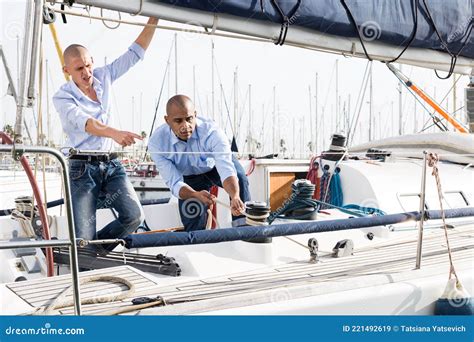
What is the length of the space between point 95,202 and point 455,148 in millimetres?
3366

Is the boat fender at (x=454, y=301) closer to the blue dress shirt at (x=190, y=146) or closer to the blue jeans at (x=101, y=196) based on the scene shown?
the blue dress shirt at (x=190, y=146)

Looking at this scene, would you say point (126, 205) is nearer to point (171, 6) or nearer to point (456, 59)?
point (171, 6)

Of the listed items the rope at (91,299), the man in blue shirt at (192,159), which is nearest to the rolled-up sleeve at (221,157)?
the man in blue shirt at (192,159)

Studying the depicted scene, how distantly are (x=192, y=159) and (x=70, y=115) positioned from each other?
2.92 feet

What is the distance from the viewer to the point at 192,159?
3.56m

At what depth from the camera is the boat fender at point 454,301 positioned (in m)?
2.55

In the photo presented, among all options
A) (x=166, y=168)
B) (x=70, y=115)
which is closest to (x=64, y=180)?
(x=70, y=115)

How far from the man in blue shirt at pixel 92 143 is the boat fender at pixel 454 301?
174 cm

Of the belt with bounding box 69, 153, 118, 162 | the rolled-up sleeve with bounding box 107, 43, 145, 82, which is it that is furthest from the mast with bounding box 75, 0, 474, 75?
the belt with bounding box 69, 153, 118, 162

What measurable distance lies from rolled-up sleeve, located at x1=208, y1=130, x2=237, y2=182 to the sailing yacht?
10.1 inches

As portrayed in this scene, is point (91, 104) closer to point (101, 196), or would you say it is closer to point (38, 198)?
point (101, 196)

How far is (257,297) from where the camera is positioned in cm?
233
